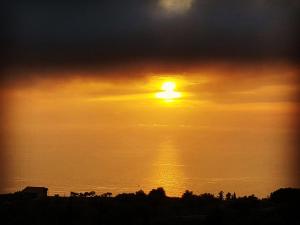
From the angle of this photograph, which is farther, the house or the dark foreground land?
the house

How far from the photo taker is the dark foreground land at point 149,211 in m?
19.1

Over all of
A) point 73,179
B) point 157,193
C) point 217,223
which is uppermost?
point 73,179

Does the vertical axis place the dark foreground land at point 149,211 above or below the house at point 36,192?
below

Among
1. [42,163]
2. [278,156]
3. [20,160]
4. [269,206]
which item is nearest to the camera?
[269,206]

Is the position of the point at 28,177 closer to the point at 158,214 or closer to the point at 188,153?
the point at 188,153

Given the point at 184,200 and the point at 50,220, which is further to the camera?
the point at 184,200

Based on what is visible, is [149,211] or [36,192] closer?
[149,211]

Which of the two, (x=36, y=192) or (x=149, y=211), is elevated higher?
(x=36, y=192)

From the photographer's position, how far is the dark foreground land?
62.6 feet

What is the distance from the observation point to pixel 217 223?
17.9 meters

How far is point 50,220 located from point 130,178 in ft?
244

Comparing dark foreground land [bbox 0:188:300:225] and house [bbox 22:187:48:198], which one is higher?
house [bbox 22:187:48:198]

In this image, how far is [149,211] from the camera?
67.8ft

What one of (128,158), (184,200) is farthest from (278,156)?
(184,200)
